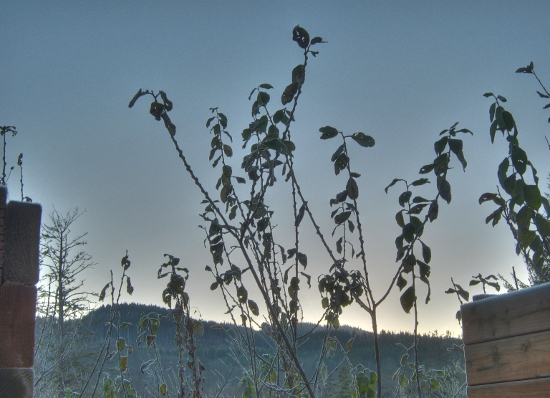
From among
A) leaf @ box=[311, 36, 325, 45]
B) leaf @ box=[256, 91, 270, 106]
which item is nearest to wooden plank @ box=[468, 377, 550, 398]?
leaf @ box=[311, 36, 325, 45]

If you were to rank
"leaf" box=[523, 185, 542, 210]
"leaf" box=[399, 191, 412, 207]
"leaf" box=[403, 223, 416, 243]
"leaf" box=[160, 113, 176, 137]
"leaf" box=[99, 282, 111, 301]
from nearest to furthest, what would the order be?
"leaf" box=[523, 185, 542, 210] → "leaf" box=[403, 223, 416, 243] → "leaf" box=[399, 191, 412, 207] → "leaf" box=[160, 113, 176, 137] → "leaf" box=[99, 282, 111, 301]

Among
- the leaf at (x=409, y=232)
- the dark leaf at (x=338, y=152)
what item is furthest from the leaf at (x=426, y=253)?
the dark leaf at (x=338, y=152)

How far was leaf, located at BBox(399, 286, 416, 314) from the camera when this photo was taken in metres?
1.52

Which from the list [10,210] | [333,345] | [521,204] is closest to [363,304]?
[521,204]

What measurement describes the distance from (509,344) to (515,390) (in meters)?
0.10

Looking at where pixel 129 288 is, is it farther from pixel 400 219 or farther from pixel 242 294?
pixel 400 219

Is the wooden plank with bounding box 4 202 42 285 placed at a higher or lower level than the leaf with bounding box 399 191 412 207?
lower

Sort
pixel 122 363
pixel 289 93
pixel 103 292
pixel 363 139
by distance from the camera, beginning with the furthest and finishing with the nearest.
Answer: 1. pixel 122 363
2. pixel 103 292
3. pixel 289 93
4. pixel 363 139

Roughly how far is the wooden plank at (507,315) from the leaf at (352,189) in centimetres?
61

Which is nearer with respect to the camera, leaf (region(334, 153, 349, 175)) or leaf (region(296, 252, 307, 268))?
leaf (region(334, 153, 349, 175))

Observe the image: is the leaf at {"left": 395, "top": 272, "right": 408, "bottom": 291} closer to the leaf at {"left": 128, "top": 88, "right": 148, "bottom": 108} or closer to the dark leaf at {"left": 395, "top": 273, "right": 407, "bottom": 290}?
the dark leaf at {"left": 395, "top": 273, "right": 407, "bottom": 290}

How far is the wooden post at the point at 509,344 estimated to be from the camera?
1.07m

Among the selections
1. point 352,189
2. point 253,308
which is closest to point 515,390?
point 352,189

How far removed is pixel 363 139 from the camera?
5.67 ft
